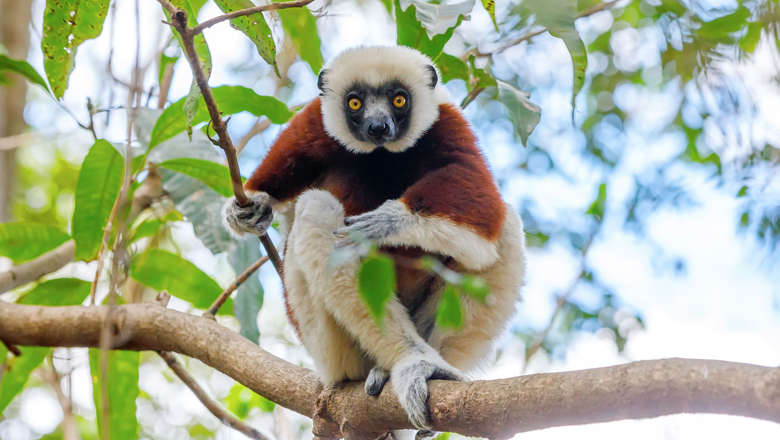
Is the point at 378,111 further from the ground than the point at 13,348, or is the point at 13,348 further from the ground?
the point at 378,111

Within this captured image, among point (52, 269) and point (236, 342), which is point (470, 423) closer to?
point (236, 342)

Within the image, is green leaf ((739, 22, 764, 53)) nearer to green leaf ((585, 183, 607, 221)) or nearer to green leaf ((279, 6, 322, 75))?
green leaf ((585, 183, 607, 221))

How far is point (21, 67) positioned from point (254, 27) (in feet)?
4.97

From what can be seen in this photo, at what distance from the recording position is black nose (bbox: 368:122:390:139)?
395 cm

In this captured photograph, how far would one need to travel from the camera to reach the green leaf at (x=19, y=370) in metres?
4.26

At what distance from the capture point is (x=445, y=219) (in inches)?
128

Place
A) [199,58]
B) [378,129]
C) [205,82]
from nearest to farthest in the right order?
[205,82]
[199,58]
[378,129]

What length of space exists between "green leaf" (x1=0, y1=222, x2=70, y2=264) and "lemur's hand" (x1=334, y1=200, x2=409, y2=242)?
6.90 feet

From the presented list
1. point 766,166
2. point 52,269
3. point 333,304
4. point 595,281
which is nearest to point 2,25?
point 52,269

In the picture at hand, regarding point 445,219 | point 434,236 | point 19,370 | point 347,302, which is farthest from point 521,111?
point 19,370

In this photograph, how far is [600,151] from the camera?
7160mm

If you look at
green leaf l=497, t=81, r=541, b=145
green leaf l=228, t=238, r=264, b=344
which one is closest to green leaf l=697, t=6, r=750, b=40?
green leaf l=497, t=81, r=541, b=145

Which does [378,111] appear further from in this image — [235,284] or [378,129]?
[235,284]

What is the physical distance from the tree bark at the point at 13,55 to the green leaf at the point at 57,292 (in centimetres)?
189
